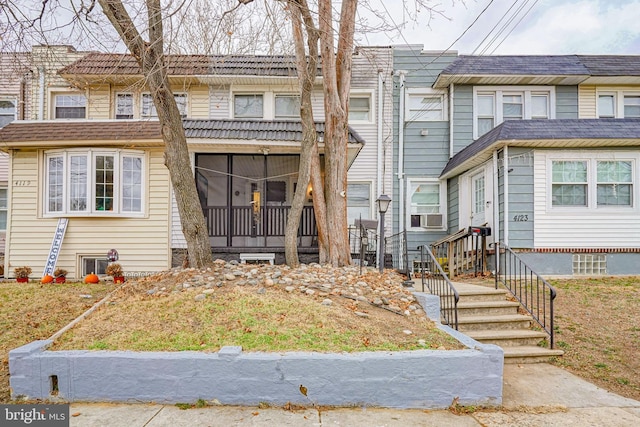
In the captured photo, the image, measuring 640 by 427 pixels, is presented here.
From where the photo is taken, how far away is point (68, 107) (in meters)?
12.2

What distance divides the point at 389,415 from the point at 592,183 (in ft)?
26.8

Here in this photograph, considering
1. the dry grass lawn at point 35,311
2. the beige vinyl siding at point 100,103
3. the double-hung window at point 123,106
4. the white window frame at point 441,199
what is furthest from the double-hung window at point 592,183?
the beige vinyl siding at point 100,103

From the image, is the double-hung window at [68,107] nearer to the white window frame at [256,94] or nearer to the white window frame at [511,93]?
the white window frame at [256,94]

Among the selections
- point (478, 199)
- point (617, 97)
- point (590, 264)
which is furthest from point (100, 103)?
point (617, 97)

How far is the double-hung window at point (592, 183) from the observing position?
8812 mm

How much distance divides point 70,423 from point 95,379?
45 cm

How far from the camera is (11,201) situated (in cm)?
972

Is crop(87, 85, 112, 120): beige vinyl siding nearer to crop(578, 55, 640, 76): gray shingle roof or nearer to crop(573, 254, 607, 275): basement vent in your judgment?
crop(573, 254, 607, 275): basement vent

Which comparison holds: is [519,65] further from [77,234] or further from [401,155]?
[77,234]

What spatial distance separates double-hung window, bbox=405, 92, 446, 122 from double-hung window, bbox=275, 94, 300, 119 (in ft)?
11.7

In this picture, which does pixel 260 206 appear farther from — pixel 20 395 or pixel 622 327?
pixel 622 327

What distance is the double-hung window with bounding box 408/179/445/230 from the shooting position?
11867mm

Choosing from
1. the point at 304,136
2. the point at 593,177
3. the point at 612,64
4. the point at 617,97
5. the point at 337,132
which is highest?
the point at 612,64

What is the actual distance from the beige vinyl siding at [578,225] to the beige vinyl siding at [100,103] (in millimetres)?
12118
